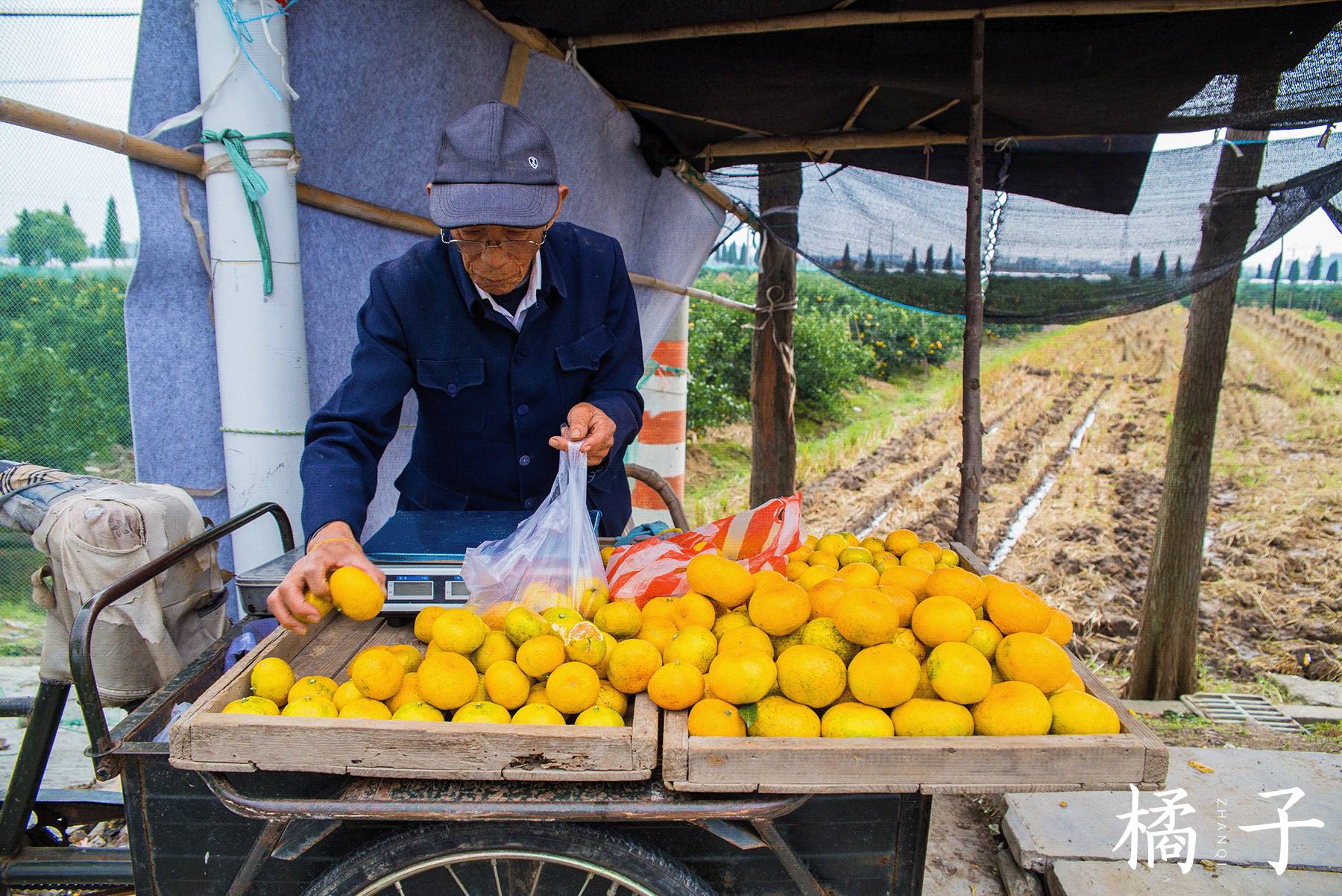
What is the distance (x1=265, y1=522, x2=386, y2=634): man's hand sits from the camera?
151 centimetres

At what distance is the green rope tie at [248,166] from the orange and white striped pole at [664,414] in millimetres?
3980

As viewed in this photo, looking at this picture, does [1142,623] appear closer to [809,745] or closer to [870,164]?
[870,164]

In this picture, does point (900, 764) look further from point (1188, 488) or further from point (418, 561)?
point (1188, 488)

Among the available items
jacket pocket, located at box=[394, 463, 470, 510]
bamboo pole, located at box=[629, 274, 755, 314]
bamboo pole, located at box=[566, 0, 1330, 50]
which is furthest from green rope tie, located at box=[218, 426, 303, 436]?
bamboo pole, located at box=[629, 274, 755, 314]

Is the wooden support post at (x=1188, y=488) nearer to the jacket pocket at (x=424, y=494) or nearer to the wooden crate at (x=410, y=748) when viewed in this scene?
the jacket pocket at (x=424, y=494)

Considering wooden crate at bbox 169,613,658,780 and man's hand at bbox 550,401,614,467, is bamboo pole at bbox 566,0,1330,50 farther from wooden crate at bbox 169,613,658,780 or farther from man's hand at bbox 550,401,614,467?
wooden crate at bbox 169,613,658,780

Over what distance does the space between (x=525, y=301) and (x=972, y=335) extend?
69.9 inches

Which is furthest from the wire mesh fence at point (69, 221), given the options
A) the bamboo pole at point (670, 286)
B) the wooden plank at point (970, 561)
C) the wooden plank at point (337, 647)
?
the wooden plank at point (970, 561)

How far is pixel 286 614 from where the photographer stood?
1.52 m

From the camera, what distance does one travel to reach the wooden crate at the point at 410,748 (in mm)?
1246

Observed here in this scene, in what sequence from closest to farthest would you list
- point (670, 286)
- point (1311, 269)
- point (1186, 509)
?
point (1186, 509)
point (670, 286)
point (1311, 269)

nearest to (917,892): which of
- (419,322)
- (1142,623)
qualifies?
(419,322)

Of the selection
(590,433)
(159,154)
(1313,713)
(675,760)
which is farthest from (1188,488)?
(159,154)

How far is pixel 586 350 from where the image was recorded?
2.40 metres
